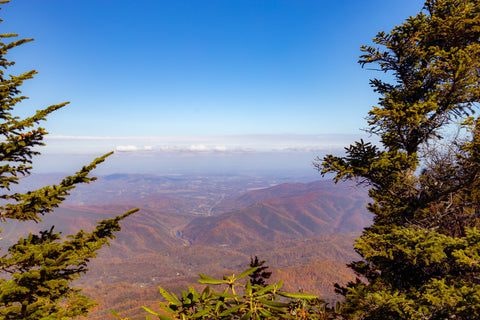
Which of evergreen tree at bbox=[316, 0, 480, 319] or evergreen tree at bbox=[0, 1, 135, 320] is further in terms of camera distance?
evergreen tree at bbox=[316, 0, 480, 319]

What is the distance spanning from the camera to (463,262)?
6082 millimetres

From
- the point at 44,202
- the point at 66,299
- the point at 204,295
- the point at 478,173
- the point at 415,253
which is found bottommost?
the point at 66,299

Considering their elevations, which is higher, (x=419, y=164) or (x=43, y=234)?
(x=419, y=164)

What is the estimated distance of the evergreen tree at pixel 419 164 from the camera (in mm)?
6973

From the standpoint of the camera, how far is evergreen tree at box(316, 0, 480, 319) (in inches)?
275

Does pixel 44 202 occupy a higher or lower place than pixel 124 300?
higher

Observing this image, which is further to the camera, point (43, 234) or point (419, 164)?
point (419, 164)

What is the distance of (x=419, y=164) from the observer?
30.1ft

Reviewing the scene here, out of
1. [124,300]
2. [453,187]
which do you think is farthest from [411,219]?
[124,300]

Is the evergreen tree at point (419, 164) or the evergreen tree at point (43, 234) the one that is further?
the evergreen tree at point (419, 164)

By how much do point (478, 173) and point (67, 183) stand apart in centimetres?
1308

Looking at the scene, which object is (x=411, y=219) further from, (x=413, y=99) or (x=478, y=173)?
(x=413, y=99)

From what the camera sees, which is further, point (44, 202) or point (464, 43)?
point (464, 43)

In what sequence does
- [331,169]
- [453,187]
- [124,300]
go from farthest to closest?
[124,300] → [331,169] → [453,187]
